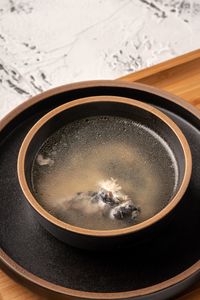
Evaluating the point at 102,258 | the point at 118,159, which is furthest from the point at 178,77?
the point at 102,258

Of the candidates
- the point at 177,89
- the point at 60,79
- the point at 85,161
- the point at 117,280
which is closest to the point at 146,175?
the point at 85,161

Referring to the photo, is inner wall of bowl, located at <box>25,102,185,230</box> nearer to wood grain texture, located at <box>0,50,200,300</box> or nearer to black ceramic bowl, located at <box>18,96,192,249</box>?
black ceramic bowl, located at <box>18,96,192,249</box>

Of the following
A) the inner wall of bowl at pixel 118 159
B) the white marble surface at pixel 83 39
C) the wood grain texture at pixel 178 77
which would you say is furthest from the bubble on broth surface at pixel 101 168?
the white marble surface at pixel 83 39

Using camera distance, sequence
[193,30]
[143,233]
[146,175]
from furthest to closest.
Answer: [193,30] < [146,175] < [143,233]

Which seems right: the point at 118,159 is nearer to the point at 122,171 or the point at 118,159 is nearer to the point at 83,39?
the point at 122,171

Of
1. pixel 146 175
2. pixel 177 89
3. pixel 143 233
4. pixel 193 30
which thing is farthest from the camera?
pixel 193 30

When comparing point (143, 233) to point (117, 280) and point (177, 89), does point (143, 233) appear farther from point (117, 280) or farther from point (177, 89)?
point (177, 89)
